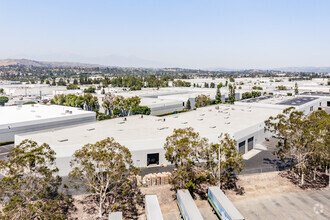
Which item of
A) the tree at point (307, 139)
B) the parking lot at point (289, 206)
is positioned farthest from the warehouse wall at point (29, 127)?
the tree at point (307, 139)

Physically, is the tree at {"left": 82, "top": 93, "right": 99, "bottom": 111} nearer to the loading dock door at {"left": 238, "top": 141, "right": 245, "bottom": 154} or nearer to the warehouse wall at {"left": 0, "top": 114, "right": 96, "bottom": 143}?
the warehouse wall at {"left": 0, "top": 114, "right": 96, "bottom": 143}

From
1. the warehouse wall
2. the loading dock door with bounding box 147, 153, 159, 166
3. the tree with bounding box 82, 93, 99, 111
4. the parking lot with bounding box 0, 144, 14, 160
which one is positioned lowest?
the parking lot with bounding box 0, 144, 14, 160

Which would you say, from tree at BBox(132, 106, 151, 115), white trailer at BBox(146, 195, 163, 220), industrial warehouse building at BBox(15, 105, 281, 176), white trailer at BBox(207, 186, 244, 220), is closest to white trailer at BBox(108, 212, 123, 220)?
white trailer at BBox(146, 195, 163, 220)

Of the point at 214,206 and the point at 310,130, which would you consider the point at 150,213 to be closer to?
the point at 214,206

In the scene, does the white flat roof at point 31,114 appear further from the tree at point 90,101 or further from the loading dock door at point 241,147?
the loading dock door at point 241,147

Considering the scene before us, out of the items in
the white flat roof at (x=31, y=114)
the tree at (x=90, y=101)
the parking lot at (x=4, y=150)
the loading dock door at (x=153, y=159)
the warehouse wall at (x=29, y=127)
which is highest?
the tree at (x=90, y=101)

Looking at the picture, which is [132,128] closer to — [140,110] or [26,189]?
[140,110]
